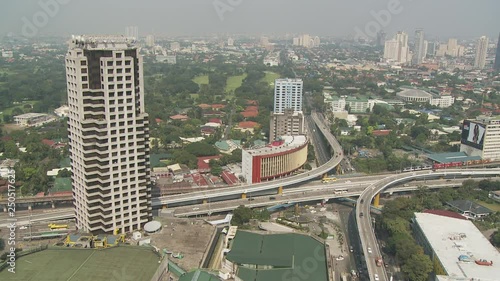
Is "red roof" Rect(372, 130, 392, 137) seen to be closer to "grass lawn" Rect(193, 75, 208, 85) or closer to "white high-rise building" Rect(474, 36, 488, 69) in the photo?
"grass lawn" Rect(193, 75, 208, 85)

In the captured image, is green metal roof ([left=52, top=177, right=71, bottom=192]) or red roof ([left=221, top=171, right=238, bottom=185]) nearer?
green metal roof ([left=52, top=177, right=71, bottom=192])

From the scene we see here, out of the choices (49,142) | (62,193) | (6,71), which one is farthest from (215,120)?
(6,71)

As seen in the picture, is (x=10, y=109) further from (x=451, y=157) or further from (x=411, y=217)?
(x=411, y=217)

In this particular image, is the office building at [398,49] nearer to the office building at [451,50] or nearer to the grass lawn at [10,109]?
the office building at [451,50]

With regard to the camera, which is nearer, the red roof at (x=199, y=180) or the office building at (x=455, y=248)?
the office building at (x=455, y=248)

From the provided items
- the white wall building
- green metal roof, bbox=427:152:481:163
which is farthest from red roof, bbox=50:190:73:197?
the white wall building

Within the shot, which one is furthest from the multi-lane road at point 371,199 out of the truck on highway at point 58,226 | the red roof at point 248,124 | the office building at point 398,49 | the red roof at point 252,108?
the office building at point 398,49

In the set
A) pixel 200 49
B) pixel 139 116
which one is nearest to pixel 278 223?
pixel 139 116
